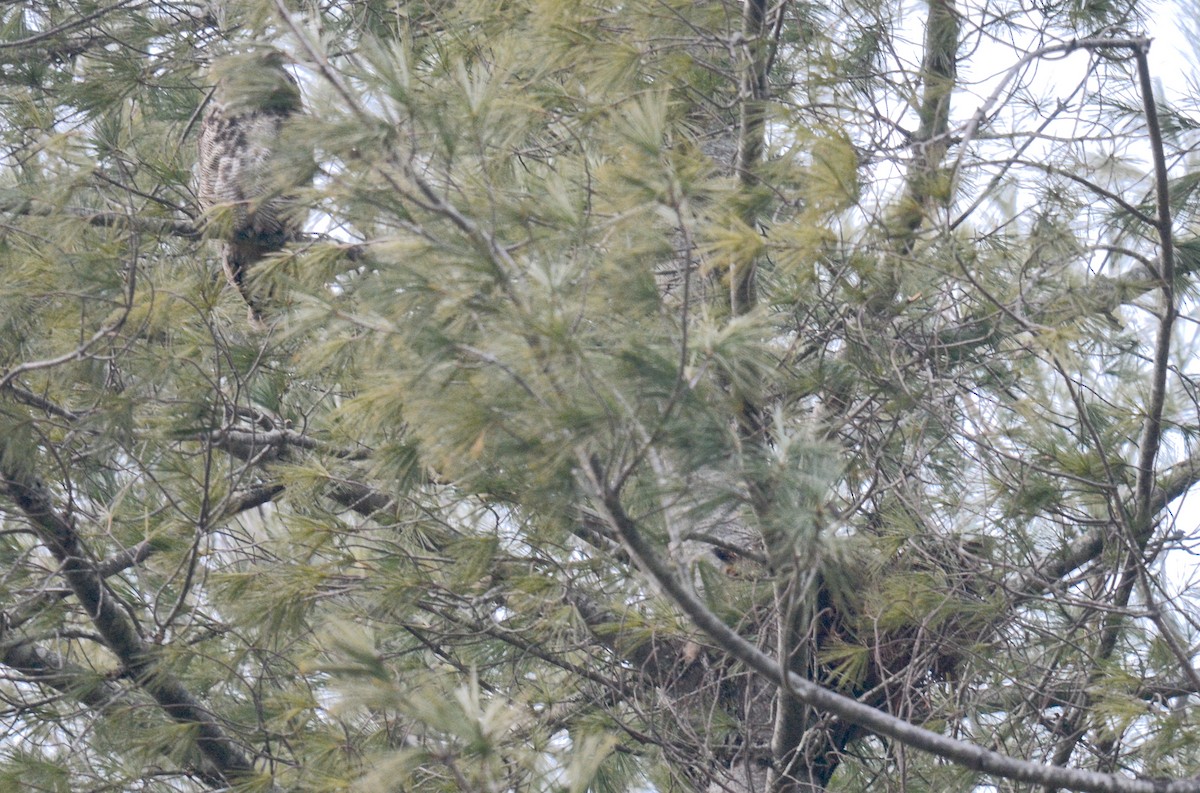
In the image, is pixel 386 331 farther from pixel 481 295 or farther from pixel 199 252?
pixel 199 252

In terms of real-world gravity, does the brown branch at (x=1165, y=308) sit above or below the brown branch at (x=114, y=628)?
above

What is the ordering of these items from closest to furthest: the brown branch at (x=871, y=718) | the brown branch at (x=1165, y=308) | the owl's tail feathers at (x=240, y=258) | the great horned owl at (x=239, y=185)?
the brown branch at (x=871, y=718), the brown branch at (x=1165, y=308), the great horned owl at (x=239, y=185), the owl's tail feathers at (x=240, y=258)

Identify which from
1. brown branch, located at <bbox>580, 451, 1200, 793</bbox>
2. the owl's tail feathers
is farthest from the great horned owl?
brown branch, located at <bbox>580, 451, 1200, 793</bbox>

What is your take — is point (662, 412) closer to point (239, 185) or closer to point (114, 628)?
point (114, 628)

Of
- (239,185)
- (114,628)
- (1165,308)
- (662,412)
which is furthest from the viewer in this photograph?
(239,185)

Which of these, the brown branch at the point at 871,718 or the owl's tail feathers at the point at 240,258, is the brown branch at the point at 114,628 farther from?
the brown branch at the point at 871,718

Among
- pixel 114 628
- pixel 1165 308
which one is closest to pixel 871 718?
pixel 1165 308

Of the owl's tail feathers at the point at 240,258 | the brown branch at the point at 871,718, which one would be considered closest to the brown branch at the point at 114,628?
the owl's tail feathers at the point at 240,258

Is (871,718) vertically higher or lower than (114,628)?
higher

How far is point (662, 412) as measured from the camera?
65.0 inches

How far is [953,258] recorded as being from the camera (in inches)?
86.8

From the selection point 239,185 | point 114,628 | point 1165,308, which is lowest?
point 114,628

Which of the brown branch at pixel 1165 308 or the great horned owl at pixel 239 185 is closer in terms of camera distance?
the brown branch at pixel 1165 308

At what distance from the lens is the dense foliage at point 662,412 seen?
1.83 m
